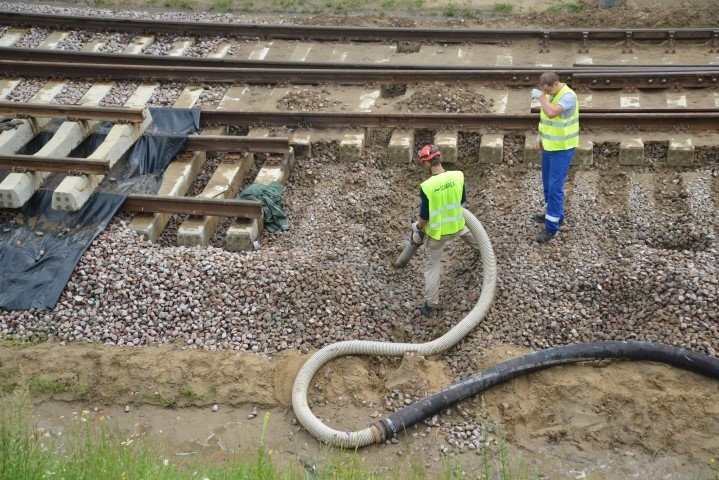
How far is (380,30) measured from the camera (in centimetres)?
1534

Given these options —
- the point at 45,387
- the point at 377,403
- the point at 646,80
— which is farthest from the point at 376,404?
the point at 646,80

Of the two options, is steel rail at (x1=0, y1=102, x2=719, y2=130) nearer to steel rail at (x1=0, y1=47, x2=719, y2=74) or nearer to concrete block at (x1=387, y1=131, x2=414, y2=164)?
concrete block at (x1=387, y1=131, x2=414, y2=164)

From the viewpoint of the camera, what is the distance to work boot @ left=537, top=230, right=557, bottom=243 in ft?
34.4

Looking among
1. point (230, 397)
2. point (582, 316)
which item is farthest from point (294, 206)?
point (582, 316)

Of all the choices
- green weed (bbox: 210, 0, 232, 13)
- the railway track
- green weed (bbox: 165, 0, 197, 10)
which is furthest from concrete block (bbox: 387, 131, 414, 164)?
green weed (bbox: 165, 0, 197, 10)

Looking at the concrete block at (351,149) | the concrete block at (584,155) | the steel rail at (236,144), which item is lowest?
the steel rail at (236,144)

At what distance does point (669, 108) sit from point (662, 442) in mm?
5985

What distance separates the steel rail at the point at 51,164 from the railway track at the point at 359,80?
18mm

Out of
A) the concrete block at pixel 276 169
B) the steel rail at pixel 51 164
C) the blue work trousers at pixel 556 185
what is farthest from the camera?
the concrete block at pixel 276 169

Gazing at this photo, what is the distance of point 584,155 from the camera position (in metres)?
11.8

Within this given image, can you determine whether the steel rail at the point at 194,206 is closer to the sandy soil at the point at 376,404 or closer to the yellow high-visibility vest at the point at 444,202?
the sandy soil at the point at 376,404

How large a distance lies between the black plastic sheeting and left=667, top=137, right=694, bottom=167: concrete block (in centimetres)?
666

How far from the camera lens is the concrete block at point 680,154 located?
37.9ft

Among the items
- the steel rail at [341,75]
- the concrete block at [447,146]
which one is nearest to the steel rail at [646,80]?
the steel rail at [341,75]
